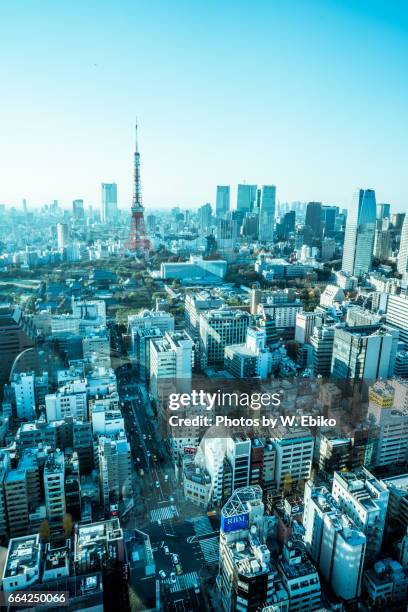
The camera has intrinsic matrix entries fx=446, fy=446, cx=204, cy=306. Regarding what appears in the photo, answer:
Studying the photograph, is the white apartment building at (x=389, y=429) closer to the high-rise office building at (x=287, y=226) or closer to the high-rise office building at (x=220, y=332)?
the high-rise office building at (x=220, y=332)

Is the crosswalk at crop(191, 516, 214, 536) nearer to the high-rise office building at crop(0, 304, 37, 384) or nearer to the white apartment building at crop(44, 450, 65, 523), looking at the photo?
the white apartment building at crop(44, 450, 65, 523)

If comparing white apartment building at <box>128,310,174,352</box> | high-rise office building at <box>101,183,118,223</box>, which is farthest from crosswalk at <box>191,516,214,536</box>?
high-rise office building at <box>101,183,118,223</box>

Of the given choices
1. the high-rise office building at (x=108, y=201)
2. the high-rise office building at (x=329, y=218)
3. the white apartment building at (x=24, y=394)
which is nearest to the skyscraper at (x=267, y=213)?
the high-rise office building at (x=329, y=218)

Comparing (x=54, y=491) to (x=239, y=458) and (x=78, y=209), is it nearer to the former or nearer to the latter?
(x=239, y=458)

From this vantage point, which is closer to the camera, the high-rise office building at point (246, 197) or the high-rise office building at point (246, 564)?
the high-rise office building at point (246, 564)

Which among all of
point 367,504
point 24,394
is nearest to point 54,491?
point 24,394

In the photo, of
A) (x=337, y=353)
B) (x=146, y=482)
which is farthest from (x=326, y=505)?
(x=337, y=353)

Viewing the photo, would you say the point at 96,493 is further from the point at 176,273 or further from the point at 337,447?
the point at 176,273
